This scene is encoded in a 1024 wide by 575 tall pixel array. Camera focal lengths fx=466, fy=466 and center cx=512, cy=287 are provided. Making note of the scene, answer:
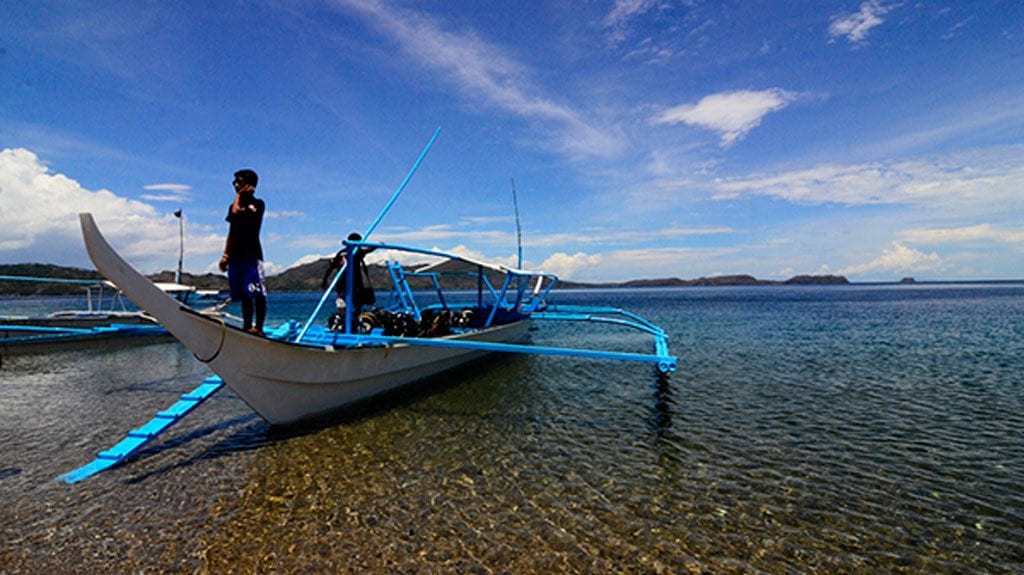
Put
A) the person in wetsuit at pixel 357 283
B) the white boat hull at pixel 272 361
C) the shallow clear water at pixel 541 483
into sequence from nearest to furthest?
the shallow clear water at pixel 541 483, the white boat hull at pixel 272 361, the person in wetsuit at pixel 357 283

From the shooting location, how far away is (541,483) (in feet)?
18.4

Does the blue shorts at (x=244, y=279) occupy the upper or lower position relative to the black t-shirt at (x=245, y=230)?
lower

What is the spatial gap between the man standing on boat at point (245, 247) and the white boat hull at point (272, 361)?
1.53 ft

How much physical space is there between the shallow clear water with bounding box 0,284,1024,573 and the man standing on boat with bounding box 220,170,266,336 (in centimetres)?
219

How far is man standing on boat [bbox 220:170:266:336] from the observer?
6160mm

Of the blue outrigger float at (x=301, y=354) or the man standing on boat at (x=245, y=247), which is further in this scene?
the man standing on boat at (x=245, y=247)

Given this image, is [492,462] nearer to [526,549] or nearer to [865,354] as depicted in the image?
[526,549]

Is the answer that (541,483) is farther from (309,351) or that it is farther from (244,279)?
(244,279)

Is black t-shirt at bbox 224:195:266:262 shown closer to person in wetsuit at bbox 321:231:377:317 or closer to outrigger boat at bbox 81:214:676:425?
outrigger boat at bbox 81:214:676:425

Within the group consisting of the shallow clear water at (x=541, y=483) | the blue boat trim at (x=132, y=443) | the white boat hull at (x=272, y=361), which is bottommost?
the shallow clear water at (x=541, y=483)

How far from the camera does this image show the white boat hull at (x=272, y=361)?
4928 mm

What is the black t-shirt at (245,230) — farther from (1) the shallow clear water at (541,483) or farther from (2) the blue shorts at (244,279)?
(1) the shallow clear water at (541,483)

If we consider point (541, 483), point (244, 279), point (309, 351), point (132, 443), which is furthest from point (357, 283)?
point (541, 483)

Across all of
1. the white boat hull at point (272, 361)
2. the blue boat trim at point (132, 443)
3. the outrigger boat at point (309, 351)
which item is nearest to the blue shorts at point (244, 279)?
the outrigger boat at point (309, 351)
